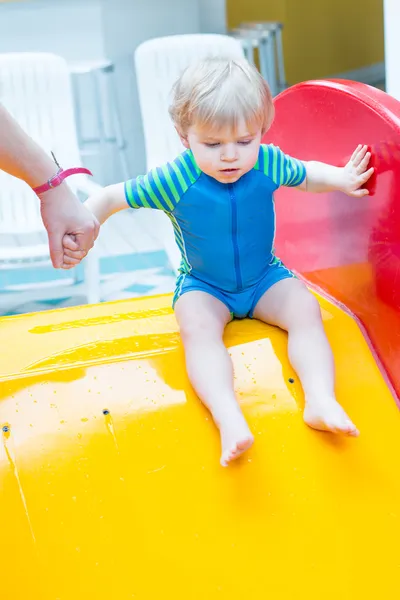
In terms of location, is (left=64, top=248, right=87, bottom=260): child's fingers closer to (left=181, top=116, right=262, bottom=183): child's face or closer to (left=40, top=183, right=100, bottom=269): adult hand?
(left=40, top=183, right=100, bottom=269): adult hand

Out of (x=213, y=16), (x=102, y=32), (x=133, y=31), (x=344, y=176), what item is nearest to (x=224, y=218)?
(x=344, y=176)

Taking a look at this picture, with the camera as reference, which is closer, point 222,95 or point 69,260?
point 222,95

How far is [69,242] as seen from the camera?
5.26 ft

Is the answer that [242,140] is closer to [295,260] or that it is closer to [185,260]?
[185,260]

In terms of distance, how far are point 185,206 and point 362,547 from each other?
76 centimetres

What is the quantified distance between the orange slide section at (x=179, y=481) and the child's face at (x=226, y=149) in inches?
12.8

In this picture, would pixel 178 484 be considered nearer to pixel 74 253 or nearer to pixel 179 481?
pixel 179 481

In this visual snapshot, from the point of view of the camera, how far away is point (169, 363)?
5.49 feet

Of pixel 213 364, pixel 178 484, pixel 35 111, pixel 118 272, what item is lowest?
pixel 118 272

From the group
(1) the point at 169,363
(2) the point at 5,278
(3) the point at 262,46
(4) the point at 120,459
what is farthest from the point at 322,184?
(3) the point at 262,46

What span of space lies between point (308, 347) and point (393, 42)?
1432 mm

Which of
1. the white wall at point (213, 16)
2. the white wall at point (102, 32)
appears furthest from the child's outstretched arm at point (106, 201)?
the white wall at point (213, 16)

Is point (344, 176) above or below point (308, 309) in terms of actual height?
above

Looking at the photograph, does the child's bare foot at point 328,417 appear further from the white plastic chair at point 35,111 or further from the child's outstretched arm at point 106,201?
the white plastic chair at point 35,111
